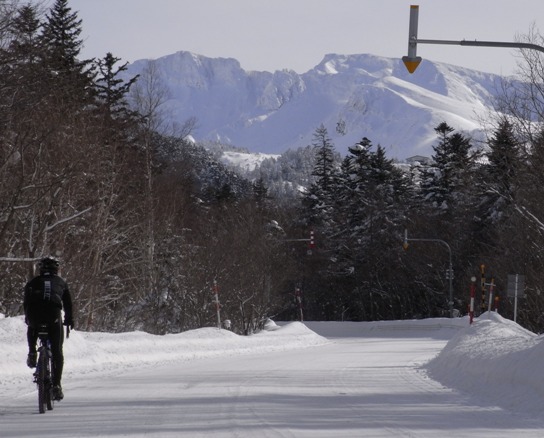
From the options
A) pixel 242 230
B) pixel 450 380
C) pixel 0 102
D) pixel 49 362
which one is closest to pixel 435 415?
pixel 49 362

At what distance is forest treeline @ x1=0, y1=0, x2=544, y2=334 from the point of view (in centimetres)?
2814

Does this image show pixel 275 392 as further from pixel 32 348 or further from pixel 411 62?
pixel 411 62

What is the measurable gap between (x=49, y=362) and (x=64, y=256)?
1963cm

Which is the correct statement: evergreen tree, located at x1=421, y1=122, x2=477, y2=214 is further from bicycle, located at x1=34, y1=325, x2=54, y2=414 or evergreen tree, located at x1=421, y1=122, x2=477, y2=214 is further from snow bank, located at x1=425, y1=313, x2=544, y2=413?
bicycle, located at x1=34, y1=325, x2=54, y2=414

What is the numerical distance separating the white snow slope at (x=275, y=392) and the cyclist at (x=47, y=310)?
568 mm

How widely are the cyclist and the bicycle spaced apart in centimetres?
6

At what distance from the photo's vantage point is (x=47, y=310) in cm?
1205

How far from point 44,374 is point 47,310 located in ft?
2.48

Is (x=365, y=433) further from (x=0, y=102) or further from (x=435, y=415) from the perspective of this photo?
(x=0, y=102)

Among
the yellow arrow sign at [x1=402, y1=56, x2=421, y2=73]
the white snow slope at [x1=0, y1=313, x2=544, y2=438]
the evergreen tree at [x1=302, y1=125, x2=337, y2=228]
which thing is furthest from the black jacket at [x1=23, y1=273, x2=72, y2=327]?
the evergreen tree at [x1=302, y1=125, x2=337, y2=228]

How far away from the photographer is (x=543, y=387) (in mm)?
13008

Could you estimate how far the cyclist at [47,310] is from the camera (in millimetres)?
12023

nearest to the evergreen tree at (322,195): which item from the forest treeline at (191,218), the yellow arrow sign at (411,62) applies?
the forest treeline at (191,218)

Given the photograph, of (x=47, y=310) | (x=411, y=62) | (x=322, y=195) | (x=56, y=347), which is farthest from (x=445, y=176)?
(x=47, y=310)
